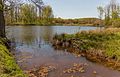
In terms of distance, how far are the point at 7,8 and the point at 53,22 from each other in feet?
209

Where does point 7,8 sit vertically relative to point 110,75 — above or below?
above

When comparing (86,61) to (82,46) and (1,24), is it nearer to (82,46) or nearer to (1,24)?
(82,46)

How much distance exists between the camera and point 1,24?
17.5 meters

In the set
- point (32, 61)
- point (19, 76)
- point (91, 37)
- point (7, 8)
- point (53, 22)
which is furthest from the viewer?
point (53, 22)

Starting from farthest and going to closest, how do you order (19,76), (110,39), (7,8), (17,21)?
(17,21) < (7,8) < (110,39) < (19,76)

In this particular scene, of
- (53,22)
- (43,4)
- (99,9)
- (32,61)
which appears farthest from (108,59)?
(53,22)

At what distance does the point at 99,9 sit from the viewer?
66.9 meters

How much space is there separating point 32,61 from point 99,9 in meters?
57.8

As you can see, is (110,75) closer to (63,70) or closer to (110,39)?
(63,70)

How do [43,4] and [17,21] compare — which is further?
[17,21]

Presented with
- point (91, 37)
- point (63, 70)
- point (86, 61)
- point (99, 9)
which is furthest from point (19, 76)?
point (99, 9)

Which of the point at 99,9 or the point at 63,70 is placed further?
the point at 99,9

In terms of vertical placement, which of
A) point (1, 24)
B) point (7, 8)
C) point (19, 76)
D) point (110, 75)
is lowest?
point (110, 75)

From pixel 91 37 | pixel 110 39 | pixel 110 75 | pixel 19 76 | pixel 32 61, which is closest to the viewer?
pixel 19 76
